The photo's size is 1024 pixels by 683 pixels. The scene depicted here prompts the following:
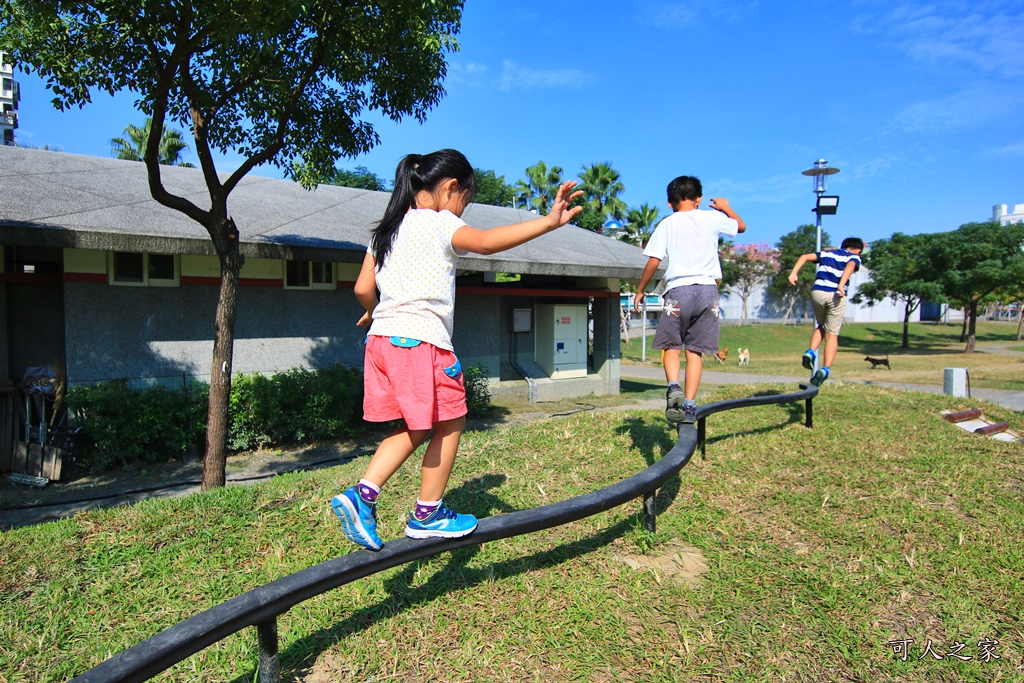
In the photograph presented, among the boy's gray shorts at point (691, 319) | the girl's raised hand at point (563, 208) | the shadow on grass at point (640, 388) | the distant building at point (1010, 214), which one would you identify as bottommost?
the shadow on grass at point (640, 388)

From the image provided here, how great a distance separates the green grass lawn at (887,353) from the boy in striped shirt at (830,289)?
897 centimetres

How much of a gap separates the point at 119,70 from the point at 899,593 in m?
7.74

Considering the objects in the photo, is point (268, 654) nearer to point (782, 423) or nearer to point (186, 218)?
point (782, 423)

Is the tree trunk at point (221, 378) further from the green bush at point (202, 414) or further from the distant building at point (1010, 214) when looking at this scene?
the distant building at point (1010, 214)

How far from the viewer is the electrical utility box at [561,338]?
14188 millimetres

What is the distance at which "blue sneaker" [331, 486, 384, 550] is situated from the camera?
7.93 feet

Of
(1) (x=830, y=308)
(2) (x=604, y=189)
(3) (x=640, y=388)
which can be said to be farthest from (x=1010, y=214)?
(1) (x=830, y=308)

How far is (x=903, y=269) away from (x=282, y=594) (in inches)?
1522

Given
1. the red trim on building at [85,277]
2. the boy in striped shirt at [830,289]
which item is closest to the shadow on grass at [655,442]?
the boy in striped shirt at [830,289]

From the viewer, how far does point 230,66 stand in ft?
20.1

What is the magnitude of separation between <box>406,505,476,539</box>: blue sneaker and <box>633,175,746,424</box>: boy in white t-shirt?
7.37 ft

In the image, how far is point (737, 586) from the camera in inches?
130

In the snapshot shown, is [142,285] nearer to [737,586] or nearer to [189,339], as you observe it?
[189,339]

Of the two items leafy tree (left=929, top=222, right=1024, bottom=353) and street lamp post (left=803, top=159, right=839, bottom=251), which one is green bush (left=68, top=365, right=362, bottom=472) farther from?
leafy tree (left=929, top=222, right=1024, bottom=353)
